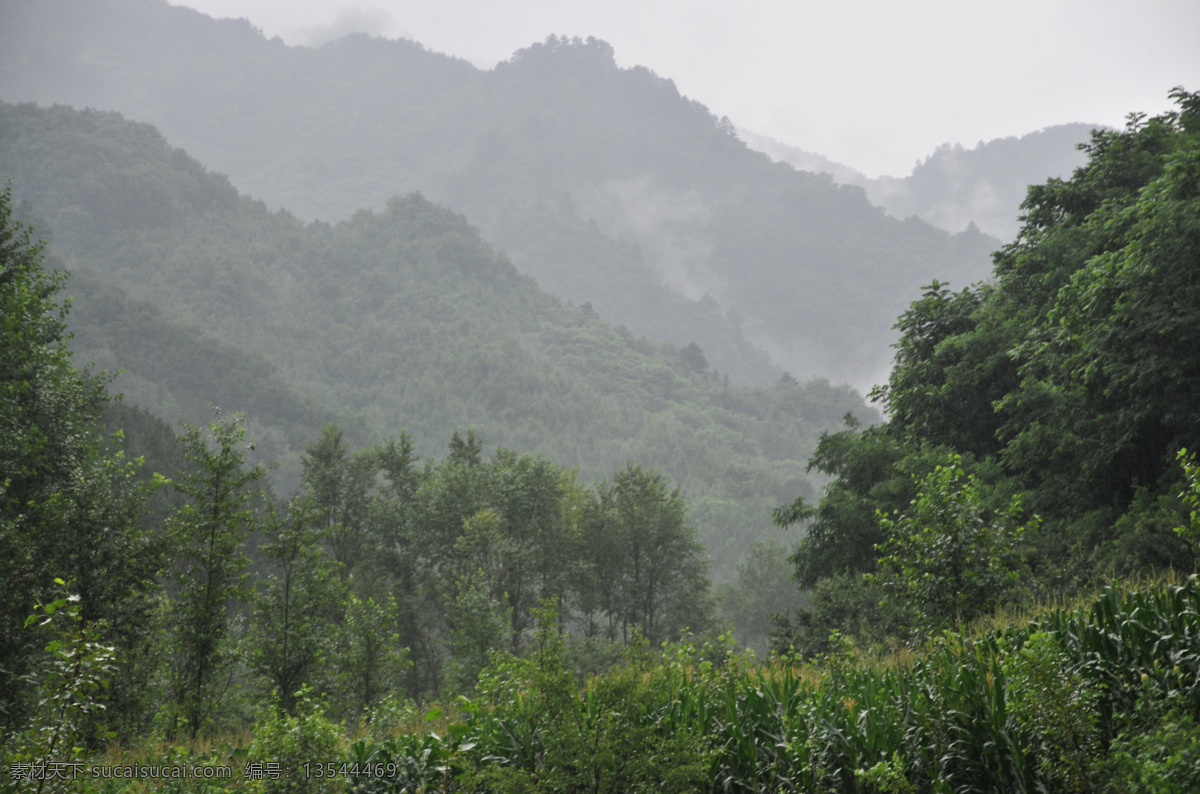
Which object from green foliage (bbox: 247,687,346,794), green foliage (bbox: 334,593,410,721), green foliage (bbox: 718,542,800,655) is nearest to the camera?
green foliage (bbox: 247,687,346,794)

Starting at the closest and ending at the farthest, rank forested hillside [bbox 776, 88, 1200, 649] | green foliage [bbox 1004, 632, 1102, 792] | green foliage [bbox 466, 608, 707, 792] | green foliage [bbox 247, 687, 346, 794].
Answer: green foliage [bbox 1004, 632, 1102, 792] < green foliage [bbox 466, 608, 707, 792] < green foliage [bbox 247, 687, 346, 794] < forested hillside [bbox 776, 88, 1200, 649]

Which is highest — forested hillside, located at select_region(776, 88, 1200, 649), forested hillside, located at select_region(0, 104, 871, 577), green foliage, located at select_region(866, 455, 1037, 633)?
forested hillside, located at select_region(0, 104, 871, 577)

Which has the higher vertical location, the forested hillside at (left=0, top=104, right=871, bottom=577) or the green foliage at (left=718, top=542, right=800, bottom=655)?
the forested hillside at (left=0, top=104, right=871, bottom=577)

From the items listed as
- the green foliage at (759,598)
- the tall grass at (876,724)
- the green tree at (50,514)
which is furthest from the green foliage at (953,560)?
the green foliage at (759,598)

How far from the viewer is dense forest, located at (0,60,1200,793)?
5.79 meters

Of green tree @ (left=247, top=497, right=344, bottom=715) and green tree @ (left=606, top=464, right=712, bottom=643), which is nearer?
green tree @ (left=247, top=497, right=344, bottom=715)

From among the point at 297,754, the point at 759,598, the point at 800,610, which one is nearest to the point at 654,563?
the point at 800,610

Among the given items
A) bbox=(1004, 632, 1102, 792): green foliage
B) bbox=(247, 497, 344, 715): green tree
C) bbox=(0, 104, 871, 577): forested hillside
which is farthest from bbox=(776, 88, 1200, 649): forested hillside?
bbox=(0, 104, 871, 577): forested hillside

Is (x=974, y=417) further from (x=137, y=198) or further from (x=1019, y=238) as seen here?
(x=137, y=198)

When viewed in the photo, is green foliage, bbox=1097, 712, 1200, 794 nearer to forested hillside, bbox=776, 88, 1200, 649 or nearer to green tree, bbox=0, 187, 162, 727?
forested hillside, bbox=776, 88, 1200, 649

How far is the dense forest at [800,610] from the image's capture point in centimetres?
579

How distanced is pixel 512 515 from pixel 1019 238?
92.5ft

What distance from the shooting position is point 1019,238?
23344 mm

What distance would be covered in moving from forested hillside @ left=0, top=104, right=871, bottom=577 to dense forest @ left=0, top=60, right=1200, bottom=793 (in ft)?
262
